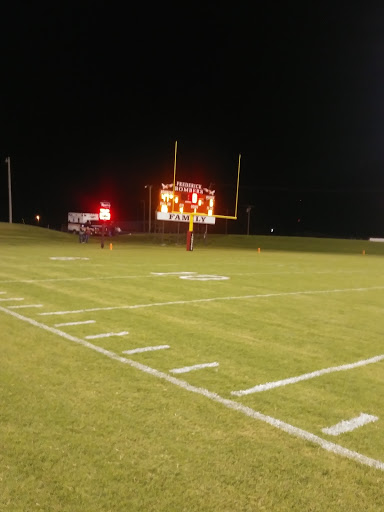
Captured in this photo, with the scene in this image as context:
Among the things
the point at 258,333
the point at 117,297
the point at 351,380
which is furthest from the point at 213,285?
the point at 351,380

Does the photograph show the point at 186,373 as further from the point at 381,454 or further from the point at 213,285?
the point at 213,285

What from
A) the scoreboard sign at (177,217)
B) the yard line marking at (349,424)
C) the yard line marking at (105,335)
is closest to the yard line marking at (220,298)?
the yard line marking at (105,335)

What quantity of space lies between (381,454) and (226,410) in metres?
1.07

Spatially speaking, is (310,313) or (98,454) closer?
(98,454)

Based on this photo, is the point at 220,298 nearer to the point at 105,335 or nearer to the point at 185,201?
the point at 105,335

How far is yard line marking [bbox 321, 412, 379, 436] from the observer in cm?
291

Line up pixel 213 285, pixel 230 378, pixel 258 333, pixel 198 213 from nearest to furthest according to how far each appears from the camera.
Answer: pixel 230 378, pixel 258 333, pixel 213 285, pixel 198 213

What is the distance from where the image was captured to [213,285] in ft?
33.6

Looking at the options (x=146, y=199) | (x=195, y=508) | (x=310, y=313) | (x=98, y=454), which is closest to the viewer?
(x=195, y=508)

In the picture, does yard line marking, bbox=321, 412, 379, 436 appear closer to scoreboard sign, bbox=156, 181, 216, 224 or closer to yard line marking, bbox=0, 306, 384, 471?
yard line marking, bbox=0, 306, 384, 471

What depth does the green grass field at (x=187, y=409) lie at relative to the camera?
7.27ft

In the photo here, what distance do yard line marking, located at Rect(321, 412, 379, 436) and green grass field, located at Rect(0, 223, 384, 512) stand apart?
0.02m

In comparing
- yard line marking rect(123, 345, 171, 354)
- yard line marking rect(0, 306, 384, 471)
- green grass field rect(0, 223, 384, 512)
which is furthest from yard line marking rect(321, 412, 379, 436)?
yard line marking rect(123, 345, 171, 354)

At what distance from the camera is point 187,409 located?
3.17m
